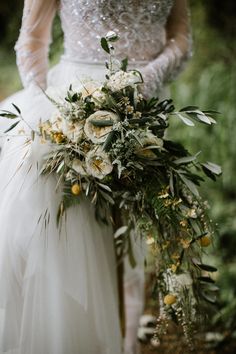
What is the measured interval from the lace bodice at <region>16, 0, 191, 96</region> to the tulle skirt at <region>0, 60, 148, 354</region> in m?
0.20

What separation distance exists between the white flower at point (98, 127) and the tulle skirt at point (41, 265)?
20 cm

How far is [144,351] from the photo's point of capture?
2367 millimetres

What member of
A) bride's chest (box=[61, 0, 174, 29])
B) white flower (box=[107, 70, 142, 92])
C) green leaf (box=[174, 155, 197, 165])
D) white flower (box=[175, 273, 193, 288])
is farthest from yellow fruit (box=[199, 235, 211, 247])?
bride's chest (box=[61, 0, 174, 29])

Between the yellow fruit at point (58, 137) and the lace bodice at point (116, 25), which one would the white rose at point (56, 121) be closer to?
the yellow fruit at point (58, 137)

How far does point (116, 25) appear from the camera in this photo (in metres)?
1.75

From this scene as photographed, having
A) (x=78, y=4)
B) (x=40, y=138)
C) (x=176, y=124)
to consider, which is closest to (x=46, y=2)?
(x=78, y=4)

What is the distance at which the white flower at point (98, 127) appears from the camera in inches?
57.0

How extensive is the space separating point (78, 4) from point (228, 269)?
69.3 inches

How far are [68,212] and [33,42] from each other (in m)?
0.66

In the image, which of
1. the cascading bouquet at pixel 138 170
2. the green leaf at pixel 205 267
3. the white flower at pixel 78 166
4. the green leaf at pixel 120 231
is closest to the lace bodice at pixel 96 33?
the cascading bouquet at pixel 138 170

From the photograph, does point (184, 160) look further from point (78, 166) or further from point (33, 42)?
point (33, 42)

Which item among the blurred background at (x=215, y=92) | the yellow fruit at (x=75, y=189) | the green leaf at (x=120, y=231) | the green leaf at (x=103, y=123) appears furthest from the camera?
the blurred background at (x=215, y=92)

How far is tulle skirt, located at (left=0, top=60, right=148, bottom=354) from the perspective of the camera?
4.93 feet

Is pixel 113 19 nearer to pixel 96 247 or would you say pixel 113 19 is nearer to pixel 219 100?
pixel 96 247
